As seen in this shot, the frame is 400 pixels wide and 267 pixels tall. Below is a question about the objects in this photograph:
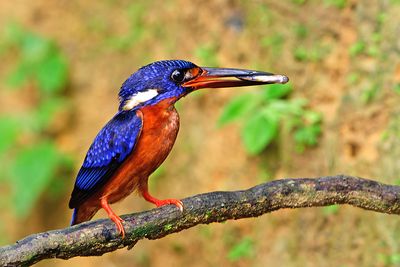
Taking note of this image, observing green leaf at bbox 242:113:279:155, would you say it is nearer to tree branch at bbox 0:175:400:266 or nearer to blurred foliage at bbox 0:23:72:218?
tree branch at bbox 0:175:400:266

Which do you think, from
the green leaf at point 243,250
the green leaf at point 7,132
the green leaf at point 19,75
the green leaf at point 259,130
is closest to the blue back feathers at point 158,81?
the green leaf at point 259,130

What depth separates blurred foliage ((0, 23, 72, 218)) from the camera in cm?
696

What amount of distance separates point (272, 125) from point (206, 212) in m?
1.78

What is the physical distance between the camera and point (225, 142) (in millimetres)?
5523

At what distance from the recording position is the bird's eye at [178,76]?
337 cm

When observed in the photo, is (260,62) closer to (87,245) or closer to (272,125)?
(272,125)

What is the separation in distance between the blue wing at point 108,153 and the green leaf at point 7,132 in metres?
3.67

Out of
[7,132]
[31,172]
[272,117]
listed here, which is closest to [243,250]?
[272,117]

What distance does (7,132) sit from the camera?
23.2ft

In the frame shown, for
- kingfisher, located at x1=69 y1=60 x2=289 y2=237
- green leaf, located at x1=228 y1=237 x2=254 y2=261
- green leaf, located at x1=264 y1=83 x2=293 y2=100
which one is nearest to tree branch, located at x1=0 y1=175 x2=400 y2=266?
kingfisher, located at x1=69 y1=60 x2=289 y2=237

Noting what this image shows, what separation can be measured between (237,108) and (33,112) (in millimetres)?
3431

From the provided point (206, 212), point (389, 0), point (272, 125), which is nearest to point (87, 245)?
point (206, 212)

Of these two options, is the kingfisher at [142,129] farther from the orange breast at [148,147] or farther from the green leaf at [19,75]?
the green leaf at [19,75]

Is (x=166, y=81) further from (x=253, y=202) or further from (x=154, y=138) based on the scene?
(x=253, y=202)
